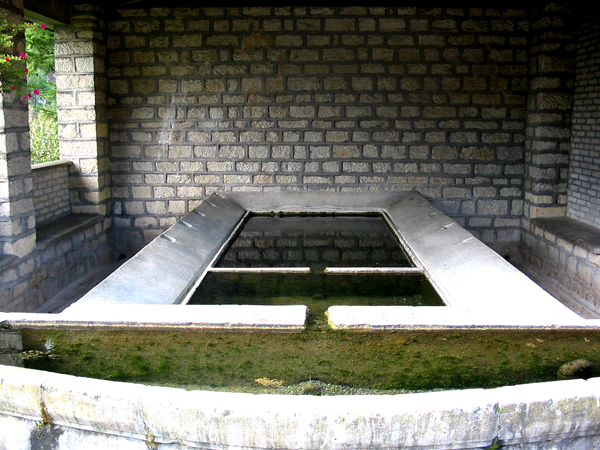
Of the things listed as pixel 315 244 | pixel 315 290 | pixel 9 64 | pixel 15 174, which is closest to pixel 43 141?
pixel 15 174

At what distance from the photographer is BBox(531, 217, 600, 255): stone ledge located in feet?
16.4

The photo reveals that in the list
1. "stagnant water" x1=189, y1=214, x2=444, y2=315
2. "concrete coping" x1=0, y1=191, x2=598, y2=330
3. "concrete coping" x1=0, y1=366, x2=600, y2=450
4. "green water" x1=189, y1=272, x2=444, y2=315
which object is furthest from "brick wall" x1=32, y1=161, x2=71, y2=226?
"concrete coping" x1=0, y1=366, x2=600, y2=450

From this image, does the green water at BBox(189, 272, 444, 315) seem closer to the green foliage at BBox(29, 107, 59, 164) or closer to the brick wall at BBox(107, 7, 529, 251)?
the brick wall at BBox(107, 7, 529, 251)

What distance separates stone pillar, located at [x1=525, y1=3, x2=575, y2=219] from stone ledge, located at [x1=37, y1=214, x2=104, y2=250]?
4.70 meters

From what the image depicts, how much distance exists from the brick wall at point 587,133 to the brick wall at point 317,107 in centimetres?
63

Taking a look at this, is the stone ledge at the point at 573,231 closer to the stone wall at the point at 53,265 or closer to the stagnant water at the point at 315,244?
the stagnant water at the point at 315,244

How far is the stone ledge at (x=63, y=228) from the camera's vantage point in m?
4.89

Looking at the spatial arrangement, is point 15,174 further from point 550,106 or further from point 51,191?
point 550,106

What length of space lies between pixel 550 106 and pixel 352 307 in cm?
407

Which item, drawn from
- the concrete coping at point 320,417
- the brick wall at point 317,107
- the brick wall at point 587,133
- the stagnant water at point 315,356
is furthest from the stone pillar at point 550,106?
the concrete coping at point 320,417

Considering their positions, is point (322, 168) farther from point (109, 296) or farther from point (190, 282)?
point (109, 296)

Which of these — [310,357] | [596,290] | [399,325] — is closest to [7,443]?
[310,357]

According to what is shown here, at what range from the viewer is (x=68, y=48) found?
597 centimetres

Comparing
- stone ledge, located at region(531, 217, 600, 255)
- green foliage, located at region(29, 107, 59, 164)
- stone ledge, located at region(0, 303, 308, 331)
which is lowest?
stone ledge, located at region(0, 303, 308, 331)
